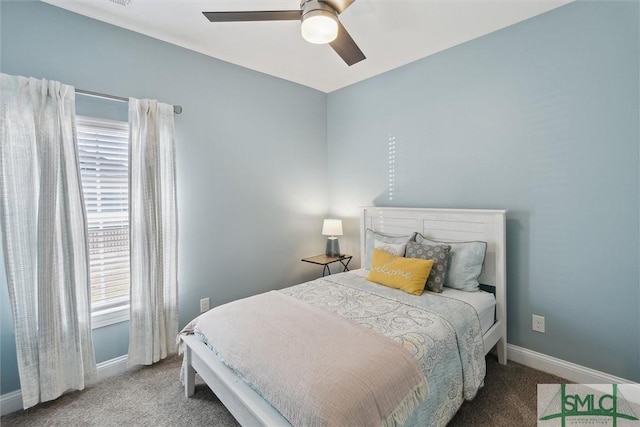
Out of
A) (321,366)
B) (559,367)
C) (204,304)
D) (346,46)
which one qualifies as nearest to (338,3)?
(346,46)

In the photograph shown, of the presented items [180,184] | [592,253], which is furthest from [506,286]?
[180,184]

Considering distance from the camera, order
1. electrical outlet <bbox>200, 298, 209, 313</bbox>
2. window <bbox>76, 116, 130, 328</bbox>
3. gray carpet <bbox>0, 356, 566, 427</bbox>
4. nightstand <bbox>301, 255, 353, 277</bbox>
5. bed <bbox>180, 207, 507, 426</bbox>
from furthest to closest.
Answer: nightstand <bbox>301, 255, 353, 277</bbox>
electrical outlet <bbox>200, 298, 209, 313</bbox>
window <bbox>76, 116, 130, 328</bbox>
gray carpet <bbox>0, 356, 566, 427</bbox>
bed <bbox>180, 207, 507, 426</bbox>

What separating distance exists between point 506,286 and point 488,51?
2.00 m

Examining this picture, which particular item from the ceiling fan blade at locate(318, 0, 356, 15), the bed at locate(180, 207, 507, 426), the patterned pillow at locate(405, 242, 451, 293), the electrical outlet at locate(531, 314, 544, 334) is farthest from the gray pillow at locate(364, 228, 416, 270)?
the ceiling fan blade at locate(318, 0, 356, 15)

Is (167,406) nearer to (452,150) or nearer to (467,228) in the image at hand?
(467,228)

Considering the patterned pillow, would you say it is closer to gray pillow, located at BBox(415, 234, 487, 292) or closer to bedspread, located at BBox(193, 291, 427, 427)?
gray pillow, located at BBox(415, 234, 487, 292)

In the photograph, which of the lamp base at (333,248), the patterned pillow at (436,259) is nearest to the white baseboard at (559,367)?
the patterned pillow at (436,259)

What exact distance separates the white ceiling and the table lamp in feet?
5.66

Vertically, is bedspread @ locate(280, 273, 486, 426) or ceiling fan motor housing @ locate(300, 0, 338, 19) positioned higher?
ceiling fan motor housing @ locate(300, 0, 338, 19)

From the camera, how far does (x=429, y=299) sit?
85.1 inches

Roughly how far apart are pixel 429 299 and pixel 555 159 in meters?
1.42

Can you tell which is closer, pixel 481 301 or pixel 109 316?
pixel 481 301

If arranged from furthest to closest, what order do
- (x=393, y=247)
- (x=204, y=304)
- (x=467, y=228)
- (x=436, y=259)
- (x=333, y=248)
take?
(x=333, y=248) → (x=204, y=304) → (x=393, y=247) → (x=467, y=228) → (x=436, y=259)

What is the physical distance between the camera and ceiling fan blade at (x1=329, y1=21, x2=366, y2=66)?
182 cm
